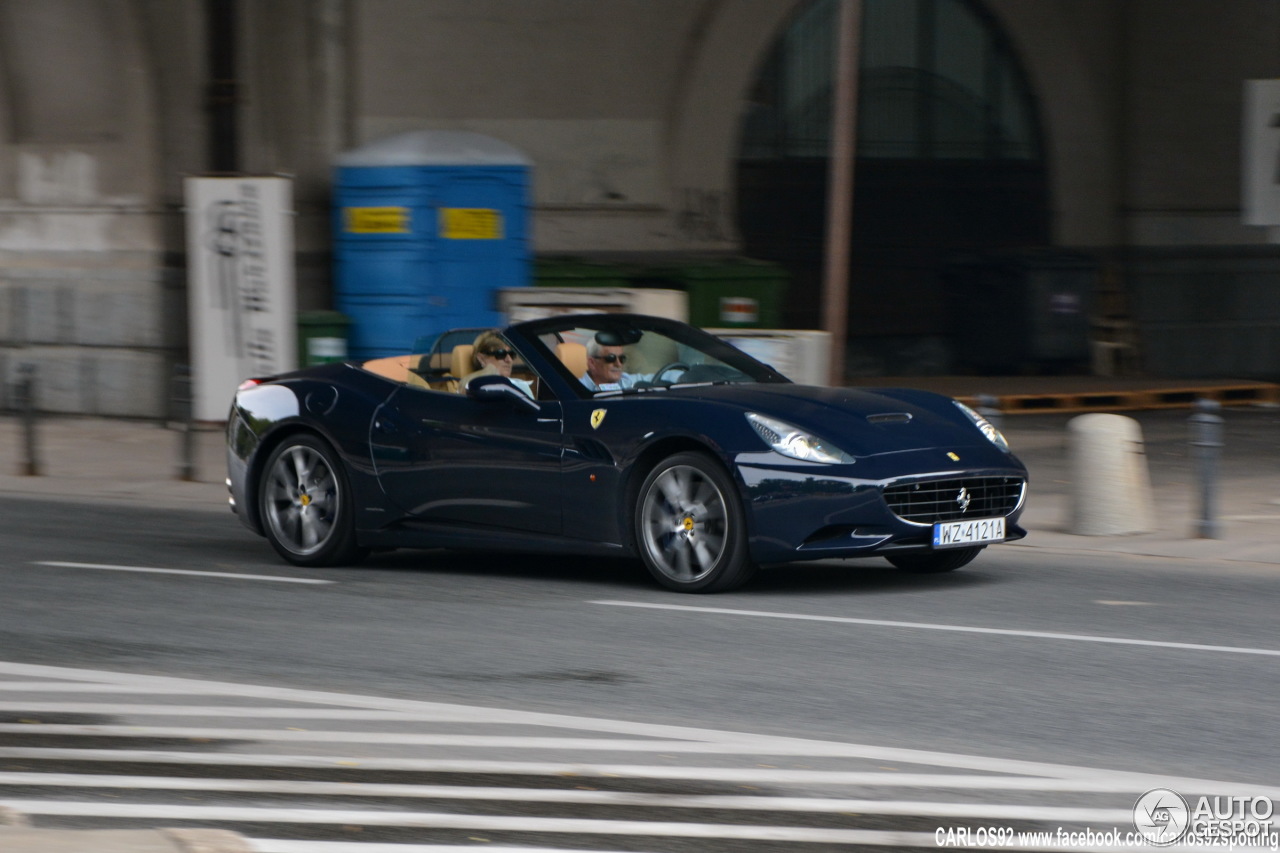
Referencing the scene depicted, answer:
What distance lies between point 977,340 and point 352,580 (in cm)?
1468

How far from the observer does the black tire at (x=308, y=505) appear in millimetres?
10031

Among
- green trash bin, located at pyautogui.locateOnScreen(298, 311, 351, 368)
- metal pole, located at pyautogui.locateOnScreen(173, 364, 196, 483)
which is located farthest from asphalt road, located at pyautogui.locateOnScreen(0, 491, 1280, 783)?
green trash bin, located at pyautogui.locateOnScreen(298, 311, 351, 368)

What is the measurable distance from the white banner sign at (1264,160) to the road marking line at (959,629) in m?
8.09

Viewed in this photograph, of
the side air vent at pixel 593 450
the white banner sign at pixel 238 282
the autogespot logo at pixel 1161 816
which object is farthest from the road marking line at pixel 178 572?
the white banner sign at pixel 238 282

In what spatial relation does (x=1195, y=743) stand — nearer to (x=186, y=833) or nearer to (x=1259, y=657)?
(x=1259, y=657)

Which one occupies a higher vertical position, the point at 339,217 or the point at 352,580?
the point at 339,217

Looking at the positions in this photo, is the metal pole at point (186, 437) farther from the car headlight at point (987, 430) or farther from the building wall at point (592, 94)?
the car headlight at point (987, 430)

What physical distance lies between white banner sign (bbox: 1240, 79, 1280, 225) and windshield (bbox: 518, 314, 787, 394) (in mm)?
6656

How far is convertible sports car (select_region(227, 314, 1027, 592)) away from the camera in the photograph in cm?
841

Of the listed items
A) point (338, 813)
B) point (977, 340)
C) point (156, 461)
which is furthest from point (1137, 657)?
point (977, 340)

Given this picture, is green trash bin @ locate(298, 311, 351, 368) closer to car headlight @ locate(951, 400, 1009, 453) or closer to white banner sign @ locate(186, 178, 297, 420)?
white banner sign @ locate(186, 178, 297, 420)

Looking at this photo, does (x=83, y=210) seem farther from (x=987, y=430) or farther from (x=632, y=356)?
(x=987, y=430)

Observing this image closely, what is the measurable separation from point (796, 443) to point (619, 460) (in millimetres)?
869

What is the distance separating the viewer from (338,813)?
194 inches
